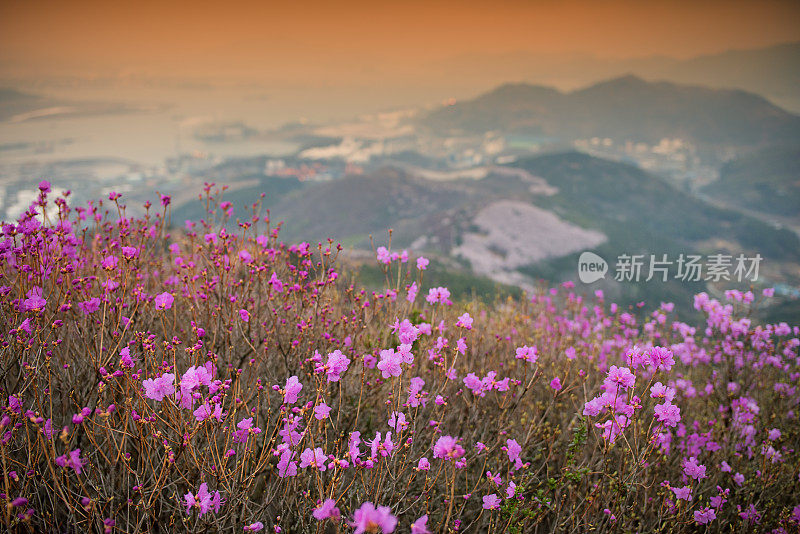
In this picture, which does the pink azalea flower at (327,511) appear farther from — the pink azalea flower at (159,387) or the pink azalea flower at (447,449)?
the pink azalea flower at (159,387)

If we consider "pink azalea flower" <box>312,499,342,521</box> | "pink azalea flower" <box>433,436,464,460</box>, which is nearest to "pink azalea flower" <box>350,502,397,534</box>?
"pink azalea flower" <box>312,499,342,521</box>

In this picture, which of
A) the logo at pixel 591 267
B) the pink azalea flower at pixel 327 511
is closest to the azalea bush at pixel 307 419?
the pink azalea flower at pixel 327 511

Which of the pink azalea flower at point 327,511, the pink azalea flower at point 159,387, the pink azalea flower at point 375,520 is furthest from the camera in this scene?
the pink azalea flower at point 159,387

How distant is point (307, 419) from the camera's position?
2.55 m

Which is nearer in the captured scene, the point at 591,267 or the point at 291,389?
the point at 291,389

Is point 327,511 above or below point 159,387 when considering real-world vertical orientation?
below

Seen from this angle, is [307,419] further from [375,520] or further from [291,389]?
[375,520]

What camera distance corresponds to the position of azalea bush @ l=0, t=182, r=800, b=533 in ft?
5.98

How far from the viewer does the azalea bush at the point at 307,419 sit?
1.82 m

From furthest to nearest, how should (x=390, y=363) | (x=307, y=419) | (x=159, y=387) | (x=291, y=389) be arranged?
(x=307, y=419)
(x=390, y=363)
(x=291, y=389)
(x=159, y=387)

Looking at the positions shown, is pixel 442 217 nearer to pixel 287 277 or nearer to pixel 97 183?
pixel 97 183

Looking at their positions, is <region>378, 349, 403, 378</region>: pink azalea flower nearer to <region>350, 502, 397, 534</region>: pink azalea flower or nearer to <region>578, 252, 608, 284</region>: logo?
<region>350, 502, 397, 534</region>: pink azalea flower

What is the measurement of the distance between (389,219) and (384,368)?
102 m

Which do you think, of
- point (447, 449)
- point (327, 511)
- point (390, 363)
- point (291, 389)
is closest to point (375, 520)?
point (327, 511)
